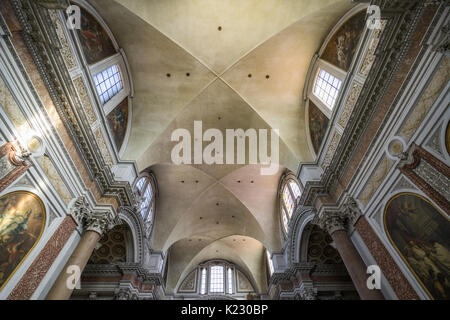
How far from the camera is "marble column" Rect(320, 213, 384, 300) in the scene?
623cm

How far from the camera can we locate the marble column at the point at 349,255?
20.4ft

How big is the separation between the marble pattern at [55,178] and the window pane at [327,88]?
10.1 m

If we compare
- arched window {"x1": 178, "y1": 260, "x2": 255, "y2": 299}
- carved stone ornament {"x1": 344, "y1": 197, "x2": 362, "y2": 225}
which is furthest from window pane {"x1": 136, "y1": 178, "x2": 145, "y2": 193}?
arched window {"x1": 178, "y1": 260, "x2": 255, "y2": 299}

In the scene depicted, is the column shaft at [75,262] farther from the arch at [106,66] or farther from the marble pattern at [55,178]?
the arch at [106,66]

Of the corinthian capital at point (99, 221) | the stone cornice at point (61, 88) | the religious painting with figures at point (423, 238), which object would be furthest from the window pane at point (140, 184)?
the religious painting with figures at point (423, 238)

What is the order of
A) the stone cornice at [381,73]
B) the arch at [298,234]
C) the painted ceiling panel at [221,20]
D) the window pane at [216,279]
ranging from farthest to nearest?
the window pane at [216,279] < the arch at [298,234] < the painted ceiling panel at [221,20] < the stone cornice at [381,73]

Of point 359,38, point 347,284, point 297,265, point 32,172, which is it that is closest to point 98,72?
point 32,172

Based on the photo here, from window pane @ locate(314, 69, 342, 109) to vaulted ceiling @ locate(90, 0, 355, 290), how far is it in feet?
3.35

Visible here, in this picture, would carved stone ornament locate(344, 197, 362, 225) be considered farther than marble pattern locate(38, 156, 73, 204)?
Yes

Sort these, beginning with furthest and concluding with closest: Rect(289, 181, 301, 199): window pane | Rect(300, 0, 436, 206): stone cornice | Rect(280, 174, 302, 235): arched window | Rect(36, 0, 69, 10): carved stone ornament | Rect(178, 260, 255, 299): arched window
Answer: Rect(178, 260, 255, 299): arched window
Rect(280, 174, 302, 235): arched window
Rect(289, 181, 301, 199): window pane
Rect(36, 0, 69, 10): carved stone ornament
Rect(300, 0, 436, 206): stone cornice

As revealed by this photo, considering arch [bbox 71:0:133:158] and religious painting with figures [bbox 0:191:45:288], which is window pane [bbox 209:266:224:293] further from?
religious painting with figures [bbox 0:191:45:288]

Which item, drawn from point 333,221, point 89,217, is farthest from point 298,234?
point 89,217

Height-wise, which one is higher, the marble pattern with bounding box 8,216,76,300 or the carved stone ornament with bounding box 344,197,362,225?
the carved stone ornament with bounding box 344,197,362,225

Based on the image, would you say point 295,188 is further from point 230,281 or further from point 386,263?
point 230,281
